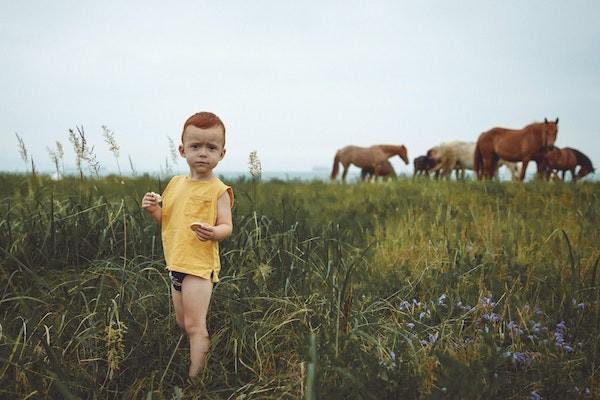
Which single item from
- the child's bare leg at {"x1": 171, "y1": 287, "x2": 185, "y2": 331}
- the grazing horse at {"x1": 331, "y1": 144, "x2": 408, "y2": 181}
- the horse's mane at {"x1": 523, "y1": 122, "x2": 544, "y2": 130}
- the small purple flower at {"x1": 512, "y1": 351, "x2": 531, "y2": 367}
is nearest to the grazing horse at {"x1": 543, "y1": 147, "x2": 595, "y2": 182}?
the grazing horse at {"x1": 331, "y1": 144, "x2": 408, "y2": 181}

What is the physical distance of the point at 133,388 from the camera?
2090 mm

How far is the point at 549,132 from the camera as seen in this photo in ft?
33.9

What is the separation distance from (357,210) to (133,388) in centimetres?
414

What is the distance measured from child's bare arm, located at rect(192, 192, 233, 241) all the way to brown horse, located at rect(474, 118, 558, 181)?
9.54 metres

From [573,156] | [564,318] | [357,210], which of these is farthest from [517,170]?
[564,318]

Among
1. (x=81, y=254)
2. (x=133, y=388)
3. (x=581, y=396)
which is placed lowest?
(x=133, y=388)

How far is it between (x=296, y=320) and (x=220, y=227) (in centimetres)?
66

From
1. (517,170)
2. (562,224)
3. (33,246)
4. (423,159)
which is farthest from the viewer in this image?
(423,159)

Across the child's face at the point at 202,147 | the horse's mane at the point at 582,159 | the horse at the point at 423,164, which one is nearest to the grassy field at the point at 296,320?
the child's face at the point at 202,147

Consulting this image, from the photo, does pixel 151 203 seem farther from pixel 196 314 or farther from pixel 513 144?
pixel 513 144

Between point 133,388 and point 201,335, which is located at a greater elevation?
point 201,335

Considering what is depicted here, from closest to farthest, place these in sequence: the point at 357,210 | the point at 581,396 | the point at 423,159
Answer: the point at 581,396
the point at 357,210
the point at 423,159

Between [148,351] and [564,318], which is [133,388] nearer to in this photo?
[148,351]

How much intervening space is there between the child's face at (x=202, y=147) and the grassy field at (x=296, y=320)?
0.66 m
